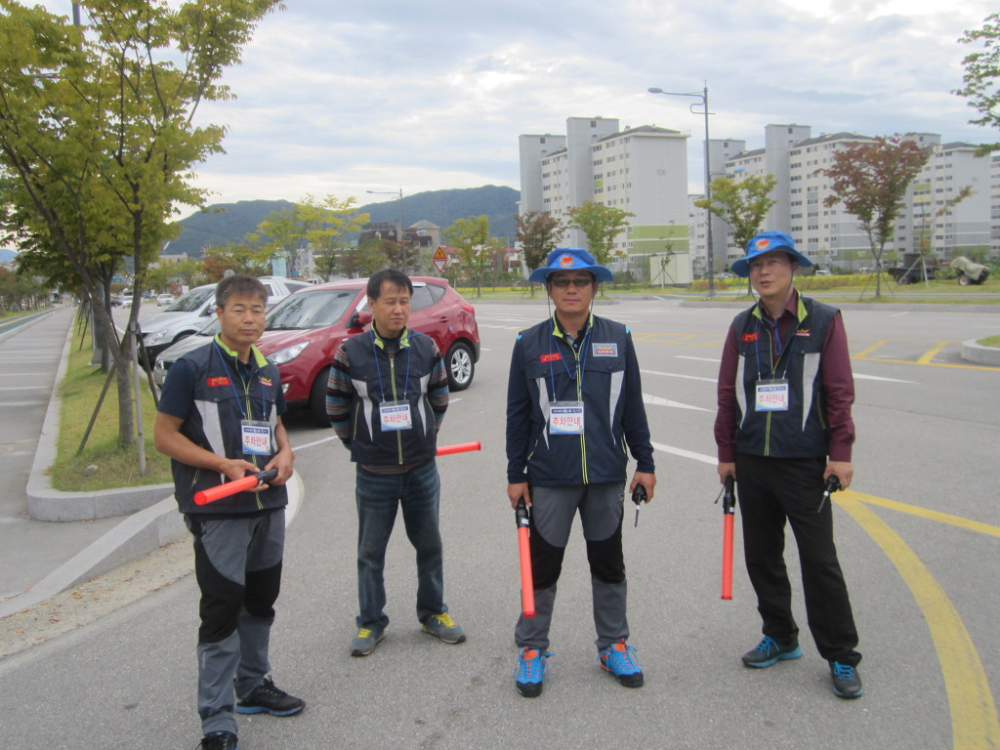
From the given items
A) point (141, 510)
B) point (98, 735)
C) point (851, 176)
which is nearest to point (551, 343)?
point (98, 735)

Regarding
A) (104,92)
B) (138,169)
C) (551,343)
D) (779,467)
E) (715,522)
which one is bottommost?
(715,522)

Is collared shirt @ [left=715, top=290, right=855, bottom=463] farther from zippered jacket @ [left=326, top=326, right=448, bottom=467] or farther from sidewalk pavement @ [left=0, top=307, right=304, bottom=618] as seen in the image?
sidewalk pavement @ [left=0, top=307, right=304, bottom=618]

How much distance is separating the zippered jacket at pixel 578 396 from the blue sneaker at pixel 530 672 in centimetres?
73

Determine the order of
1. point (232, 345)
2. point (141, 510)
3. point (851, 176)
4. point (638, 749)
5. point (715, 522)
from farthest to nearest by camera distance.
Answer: point (851, 176), point (141, 510), point (715, 522), point (232, 345), point (638, 749)

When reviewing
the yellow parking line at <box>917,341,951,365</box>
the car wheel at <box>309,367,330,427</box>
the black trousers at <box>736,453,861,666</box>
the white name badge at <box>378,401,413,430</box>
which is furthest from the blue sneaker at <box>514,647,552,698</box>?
the yellow parking line at <box>917,341,951,365</box>

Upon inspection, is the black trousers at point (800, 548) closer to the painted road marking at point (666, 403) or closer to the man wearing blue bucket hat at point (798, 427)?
the man wearing blue bucket hat at point (798, 427)

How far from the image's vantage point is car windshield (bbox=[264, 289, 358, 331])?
9.98 m

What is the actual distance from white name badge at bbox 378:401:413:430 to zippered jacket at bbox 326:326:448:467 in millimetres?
14

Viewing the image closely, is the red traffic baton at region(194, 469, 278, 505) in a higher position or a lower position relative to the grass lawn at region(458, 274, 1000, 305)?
higher

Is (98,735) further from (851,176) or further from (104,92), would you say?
(851,176)

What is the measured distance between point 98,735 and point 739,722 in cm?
249

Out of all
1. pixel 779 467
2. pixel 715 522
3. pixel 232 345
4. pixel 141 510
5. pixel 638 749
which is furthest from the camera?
pixel 141 510

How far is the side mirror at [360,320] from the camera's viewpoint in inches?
336

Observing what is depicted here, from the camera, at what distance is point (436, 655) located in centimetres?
362
